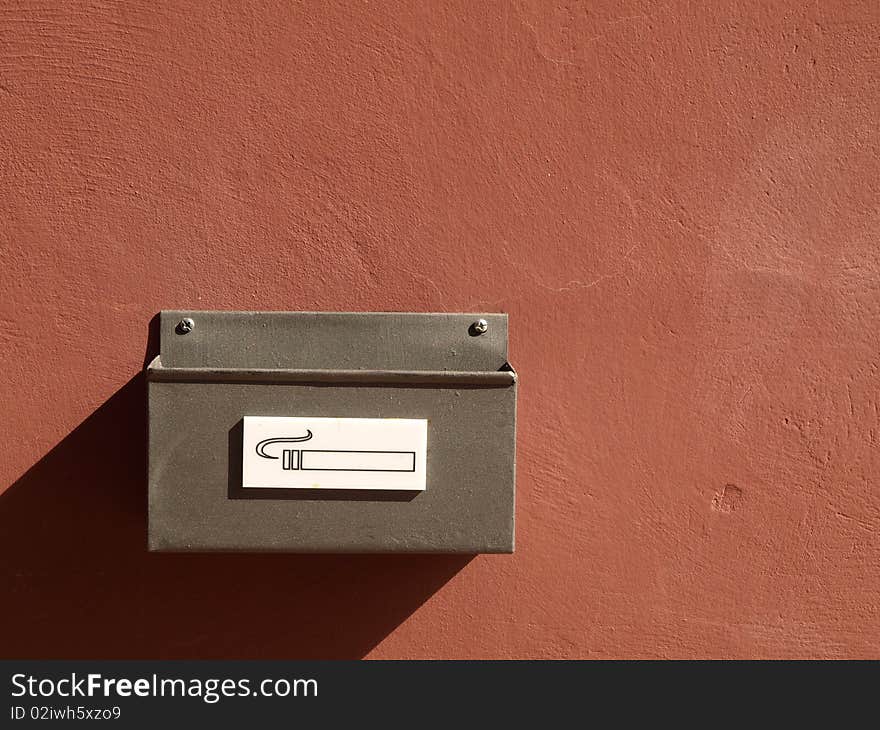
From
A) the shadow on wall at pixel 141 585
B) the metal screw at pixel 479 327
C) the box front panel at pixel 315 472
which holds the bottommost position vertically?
the shadow on wall at pixel 141 585

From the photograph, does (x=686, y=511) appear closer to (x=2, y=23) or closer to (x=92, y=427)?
(x=92, y=427)

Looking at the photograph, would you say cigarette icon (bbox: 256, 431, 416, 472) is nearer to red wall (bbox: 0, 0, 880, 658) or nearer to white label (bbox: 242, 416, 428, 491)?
white label (bbox: 242, 416, 428, 491)

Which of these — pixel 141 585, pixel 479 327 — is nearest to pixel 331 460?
pixel 479 327

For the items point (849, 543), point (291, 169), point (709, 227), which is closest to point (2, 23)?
point (291, 169)

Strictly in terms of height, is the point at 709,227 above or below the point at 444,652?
above

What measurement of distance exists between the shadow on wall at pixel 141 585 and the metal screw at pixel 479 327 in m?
0.32

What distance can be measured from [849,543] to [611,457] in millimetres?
365

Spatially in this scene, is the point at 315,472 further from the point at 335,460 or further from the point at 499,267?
the point at 499,267

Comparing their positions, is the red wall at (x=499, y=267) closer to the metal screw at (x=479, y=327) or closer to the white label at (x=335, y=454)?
the metal screw at (x=479, y=327)

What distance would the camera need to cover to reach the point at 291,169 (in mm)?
1067

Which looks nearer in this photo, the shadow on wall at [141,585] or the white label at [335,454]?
the white label at [335,454]

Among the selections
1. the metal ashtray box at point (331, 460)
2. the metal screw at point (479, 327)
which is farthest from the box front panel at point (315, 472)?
the metal screw at point (479, 327)

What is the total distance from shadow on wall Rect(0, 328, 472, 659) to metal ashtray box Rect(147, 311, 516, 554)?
172mm

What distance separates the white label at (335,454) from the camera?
3.07ft
